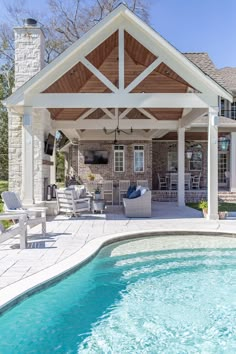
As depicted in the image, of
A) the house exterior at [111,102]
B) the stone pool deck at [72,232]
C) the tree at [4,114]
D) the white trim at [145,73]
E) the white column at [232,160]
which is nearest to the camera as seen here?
the stone pool deck at [72,232]

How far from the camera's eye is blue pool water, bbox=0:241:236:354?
3771 millimetres

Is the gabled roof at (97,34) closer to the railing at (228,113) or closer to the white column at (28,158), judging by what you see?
the white column at (28,158)

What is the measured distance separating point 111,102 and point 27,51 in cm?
410

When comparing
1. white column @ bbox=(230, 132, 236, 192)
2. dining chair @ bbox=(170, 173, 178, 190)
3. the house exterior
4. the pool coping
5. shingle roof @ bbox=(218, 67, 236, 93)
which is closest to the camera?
the pool coping

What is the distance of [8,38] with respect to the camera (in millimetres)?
25125

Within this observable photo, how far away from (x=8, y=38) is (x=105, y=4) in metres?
7.16

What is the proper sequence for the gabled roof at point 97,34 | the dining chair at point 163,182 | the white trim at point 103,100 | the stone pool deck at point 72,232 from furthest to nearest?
the dining chair at point 163,182
the white trim at point 103,100
the gabled roof at point 97,34
the stone pool deck at point 72,232

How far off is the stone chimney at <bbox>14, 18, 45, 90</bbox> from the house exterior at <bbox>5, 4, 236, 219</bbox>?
3 centimetres

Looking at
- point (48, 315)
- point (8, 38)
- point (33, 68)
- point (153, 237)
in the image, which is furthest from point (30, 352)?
point (8, 38)

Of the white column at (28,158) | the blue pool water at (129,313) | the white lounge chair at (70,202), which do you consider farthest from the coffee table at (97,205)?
the blue pool water at (129,313)

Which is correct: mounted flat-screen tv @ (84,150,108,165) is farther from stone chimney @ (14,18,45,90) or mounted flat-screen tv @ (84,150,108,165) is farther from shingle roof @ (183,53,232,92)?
shingle roof @ (183,53,232,92)

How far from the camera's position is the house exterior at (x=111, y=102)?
9.96 meters

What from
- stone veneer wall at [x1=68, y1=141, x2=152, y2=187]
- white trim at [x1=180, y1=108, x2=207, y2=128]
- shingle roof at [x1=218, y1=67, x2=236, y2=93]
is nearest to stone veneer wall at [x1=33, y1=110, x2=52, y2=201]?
white trim at [x1=180, y1=108, x2=207, y2=128]

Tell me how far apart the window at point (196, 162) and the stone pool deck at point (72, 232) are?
7.34 meters
